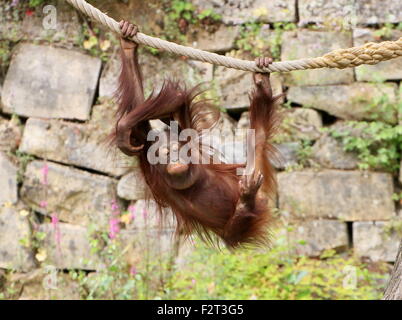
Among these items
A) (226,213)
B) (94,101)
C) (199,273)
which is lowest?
(199,273)

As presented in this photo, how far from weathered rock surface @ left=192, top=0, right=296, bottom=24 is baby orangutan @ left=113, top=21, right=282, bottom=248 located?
1828 mm

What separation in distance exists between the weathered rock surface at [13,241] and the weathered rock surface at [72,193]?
19cm

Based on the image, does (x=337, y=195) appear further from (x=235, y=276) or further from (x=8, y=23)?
(x=8, y=23)

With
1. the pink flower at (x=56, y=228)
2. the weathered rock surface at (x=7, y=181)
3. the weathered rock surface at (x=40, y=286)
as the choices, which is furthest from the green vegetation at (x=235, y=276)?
the weathered rock surface at (x=7, y=181)


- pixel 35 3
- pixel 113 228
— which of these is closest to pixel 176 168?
pixel 113 228

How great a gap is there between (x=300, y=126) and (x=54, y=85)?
1.91 m

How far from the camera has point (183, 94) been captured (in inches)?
128

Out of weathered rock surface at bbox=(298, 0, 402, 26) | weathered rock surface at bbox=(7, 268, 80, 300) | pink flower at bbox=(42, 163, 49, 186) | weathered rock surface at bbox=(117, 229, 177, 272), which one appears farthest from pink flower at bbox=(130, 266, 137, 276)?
weathered rock surface at bbox=(298, 0, 402, 26)

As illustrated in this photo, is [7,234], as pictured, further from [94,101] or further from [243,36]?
[243,36]

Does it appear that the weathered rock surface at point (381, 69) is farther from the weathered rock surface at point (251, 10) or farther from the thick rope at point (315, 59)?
the thick rope at point (315, 59)

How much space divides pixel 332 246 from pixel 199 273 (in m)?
1.01

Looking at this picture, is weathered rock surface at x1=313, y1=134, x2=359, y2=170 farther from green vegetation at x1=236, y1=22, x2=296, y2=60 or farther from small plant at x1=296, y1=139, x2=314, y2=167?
green vegetation at x1=236, y1=22, x2=296, y2=60

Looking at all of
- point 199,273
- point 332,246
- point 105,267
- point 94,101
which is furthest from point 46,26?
point 332,246

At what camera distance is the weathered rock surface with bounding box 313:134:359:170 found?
4.93m
